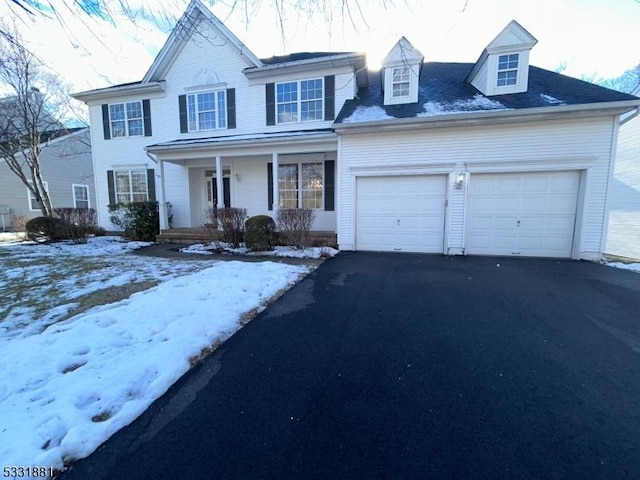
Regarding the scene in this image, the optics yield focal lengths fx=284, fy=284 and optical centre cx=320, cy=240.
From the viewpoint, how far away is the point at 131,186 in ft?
41.5

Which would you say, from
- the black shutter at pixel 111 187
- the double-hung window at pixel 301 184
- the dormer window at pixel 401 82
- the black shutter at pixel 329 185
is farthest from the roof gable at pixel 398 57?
the black shutter at pixel 111 187

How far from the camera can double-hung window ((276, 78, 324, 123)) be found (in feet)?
34.4

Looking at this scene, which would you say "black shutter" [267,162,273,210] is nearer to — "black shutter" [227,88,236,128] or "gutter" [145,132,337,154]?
"gutter" [145,132,337,154]

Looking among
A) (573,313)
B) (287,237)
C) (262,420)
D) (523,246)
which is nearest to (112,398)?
(262,420)

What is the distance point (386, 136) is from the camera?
8461 mm

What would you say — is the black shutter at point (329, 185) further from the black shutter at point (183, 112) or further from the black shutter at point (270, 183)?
the black shutter at point (183, 112)

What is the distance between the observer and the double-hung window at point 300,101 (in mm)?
10492

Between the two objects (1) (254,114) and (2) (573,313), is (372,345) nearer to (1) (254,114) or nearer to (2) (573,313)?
(2) (573,313)

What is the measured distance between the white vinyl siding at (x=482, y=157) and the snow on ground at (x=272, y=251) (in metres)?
0.96

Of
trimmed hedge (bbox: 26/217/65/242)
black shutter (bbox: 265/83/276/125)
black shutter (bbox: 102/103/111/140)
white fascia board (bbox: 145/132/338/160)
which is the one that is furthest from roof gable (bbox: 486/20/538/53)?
trimmed hedge (bbox: 26/217/65/242)

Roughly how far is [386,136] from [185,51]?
9.27m

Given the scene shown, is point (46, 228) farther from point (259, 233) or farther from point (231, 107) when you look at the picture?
point (259, 233)

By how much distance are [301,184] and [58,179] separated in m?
16.8

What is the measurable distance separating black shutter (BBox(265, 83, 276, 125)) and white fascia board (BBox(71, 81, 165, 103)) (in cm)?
468
